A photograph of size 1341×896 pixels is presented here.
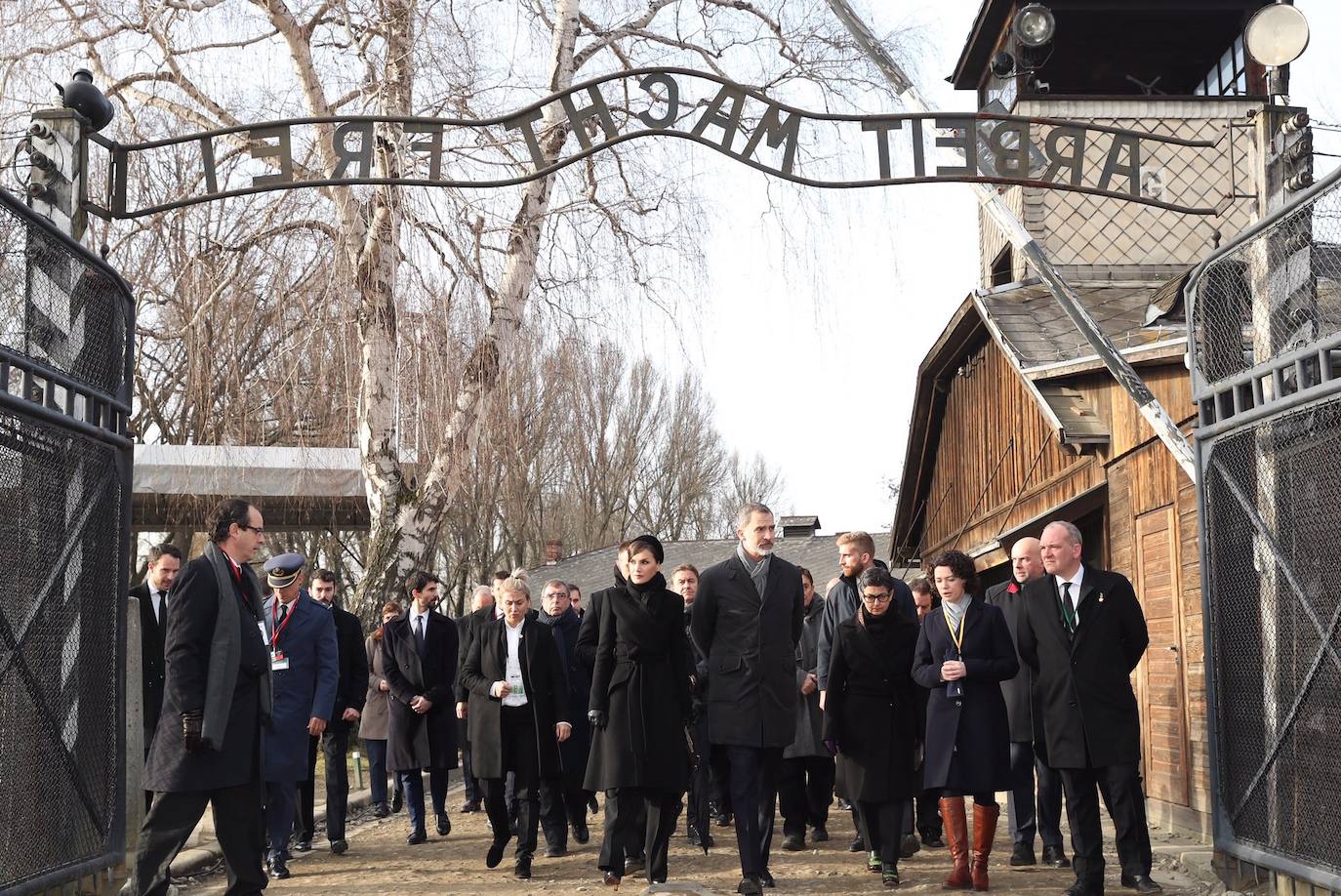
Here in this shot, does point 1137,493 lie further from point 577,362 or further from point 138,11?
point 138,11

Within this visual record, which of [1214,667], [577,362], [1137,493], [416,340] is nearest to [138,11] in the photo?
[416,340]

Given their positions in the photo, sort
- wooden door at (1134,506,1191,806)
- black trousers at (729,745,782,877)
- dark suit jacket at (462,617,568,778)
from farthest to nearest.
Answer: wooden door at (1134,506,1191,806) → dark suit jacket at (462,617,568,778) → black trousers at (729,745,782,877)

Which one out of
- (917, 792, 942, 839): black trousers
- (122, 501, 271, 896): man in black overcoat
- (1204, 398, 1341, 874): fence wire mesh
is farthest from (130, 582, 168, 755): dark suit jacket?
(1204, 398, 1341, 874): fence wire mesh

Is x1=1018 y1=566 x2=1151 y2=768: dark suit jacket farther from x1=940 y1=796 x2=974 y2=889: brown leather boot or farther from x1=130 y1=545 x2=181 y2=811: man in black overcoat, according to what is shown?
x1=130 y1=545 x2=181 y2=811: man in black overcoat

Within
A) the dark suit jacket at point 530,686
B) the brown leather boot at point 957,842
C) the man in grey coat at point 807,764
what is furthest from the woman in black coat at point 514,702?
the brown leather boot at point 957,842

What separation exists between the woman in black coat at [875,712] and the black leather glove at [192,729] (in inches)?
150

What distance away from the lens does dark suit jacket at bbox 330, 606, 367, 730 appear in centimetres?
1168

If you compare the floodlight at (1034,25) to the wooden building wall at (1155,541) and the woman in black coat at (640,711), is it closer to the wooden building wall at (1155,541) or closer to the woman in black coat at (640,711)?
the wooden building wall at (1155,541)

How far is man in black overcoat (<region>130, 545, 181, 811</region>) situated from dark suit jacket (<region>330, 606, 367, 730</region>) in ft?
5.44

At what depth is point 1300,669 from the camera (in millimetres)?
7316

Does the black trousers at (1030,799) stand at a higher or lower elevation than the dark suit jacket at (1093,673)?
lower

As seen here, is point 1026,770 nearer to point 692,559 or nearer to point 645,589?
point 645,589

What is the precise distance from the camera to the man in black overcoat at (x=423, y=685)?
1240 centimetres

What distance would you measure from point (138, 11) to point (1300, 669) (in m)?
11.4
